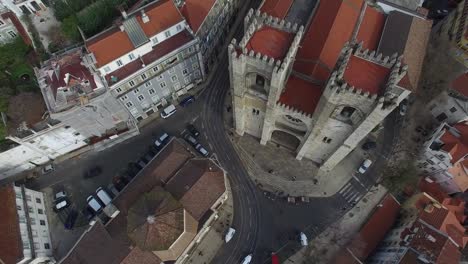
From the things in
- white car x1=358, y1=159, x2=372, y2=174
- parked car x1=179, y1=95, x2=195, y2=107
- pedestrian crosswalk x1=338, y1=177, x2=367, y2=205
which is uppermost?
parked car x1=179, y1=95, x2=195, y2=107

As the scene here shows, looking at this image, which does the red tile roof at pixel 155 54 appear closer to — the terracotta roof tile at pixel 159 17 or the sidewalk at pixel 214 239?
the terracotta roof tile at pixel 159 17

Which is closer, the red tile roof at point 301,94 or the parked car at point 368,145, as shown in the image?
the red tile roof at point 301,94

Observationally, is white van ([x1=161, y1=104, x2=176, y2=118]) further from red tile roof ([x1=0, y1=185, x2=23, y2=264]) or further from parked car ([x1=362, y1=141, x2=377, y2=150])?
parked car ([x1=362, y1=141, x2=377, y2=150])

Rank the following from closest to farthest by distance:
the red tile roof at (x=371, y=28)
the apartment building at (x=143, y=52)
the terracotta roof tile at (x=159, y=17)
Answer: the apartment building at (x=143, y=52), the terracotta roof tile at (x=159, y=17), the red tile roof at (x=371, y=28)

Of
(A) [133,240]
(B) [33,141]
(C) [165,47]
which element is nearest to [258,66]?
(C) [165,47]

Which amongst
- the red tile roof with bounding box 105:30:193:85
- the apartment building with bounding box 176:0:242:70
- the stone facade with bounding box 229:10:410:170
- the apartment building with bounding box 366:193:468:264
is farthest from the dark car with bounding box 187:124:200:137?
the apartment building with bounding box 366:193:468:264

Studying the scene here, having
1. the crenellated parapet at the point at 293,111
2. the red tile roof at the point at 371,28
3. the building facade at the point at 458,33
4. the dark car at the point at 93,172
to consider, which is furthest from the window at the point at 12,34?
the building facade at the point at 458,33
